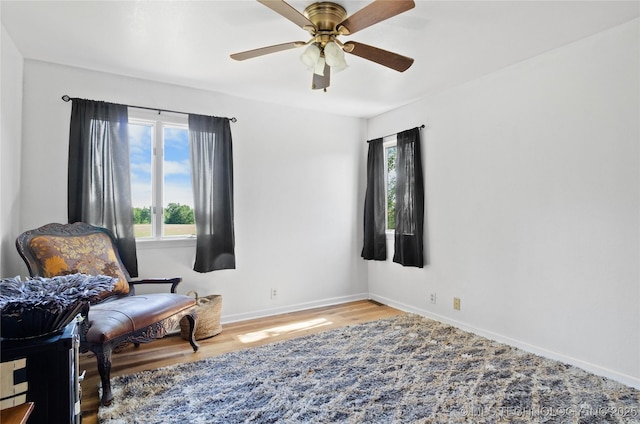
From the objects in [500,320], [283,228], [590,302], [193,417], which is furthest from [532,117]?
[193,417]

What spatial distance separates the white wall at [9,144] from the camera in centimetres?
251

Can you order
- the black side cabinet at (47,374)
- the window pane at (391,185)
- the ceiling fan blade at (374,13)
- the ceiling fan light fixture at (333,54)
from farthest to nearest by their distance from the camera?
the window pane at (391,185)
the ceiling fan light fixture at (333,54)
the ceiling fan blade at (374,13)
the black side cabinet at (47,374)

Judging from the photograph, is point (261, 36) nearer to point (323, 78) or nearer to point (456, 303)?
point (323, 78)

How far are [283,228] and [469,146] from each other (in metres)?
2.21

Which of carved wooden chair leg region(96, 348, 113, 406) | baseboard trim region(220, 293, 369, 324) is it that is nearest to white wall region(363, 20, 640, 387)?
baseboard trim region(220, 293, 369, 324)

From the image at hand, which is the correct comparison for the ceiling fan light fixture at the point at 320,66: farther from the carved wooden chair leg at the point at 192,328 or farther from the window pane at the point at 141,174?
the carved wooden chair leg at the point at 192,328

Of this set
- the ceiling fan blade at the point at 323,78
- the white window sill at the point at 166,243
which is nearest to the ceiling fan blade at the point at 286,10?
the ceiling fan blade at the point at 323,78

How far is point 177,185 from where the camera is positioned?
367cm

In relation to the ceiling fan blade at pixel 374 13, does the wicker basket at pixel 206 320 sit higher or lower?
lower

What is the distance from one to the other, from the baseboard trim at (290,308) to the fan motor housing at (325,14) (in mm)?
2991

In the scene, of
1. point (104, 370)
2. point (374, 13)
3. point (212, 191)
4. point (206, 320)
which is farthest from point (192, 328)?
point (374, 13)

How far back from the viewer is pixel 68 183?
3082 mm

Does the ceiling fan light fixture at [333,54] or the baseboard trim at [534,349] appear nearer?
the ceiling fan light fixture at [333,54]

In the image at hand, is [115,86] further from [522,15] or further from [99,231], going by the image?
[522,15]
